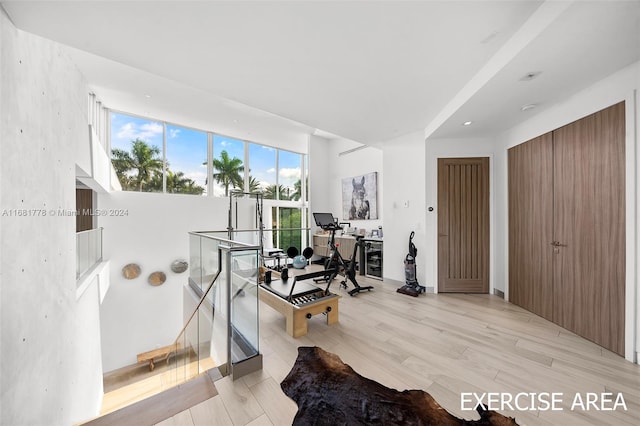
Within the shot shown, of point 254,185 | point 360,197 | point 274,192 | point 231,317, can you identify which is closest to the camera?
point 231,317

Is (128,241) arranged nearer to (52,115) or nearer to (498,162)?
(52,115)

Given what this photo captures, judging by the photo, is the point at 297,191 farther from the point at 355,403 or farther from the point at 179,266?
the point at 355,403

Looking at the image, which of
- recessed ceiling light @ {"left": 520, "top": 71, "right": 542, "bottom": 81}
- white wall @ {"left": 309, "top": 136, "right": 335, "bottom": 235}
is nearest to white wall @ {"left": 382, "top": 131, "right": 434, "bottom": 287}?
recessed ceiling light @ {"left": 520, "top": 71, "right": 542, "bottom": 81}

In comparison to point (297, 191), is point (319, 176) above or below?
above

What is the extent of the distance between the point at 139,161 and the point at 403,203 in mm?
6300

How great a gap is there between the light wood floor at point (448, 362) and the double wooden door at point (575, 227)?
30cm

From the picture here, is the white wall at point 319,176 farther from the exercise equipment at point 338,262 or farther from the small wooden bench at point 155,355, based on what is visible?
the small wooden bench at point 155,355

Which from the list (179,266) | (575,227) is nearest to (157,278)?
(179,266)

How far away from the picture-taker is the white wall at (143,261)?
535 cm

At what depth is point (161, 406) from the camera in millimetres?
1818

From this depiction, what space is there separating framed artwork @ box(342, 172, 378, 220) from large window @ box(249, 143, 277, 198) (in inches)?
92.1

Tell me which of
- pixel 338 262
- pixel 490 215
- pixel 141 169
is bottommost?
pixel 338 262

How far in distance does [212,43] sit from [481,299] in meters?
5.13

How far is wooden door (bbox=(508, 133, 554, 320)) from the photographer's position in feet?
10.5
